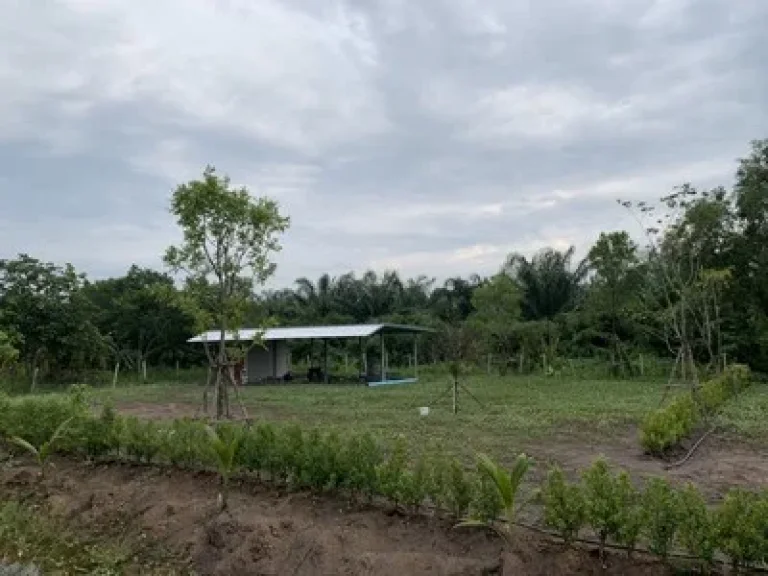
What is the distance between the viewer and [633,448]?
9.42 meters

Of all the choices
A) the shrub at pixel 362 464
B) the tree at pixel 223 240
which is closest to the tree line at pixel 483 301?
the tree at pixel 223 240

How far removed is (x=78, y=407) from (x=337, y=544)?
4365mm

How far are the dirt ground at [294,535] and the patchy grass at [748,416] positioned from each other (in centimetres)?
681

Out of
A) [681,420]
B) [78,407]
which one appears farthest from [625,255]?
[78,407]

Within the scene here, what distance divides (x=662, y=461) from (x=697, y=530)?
184 inches

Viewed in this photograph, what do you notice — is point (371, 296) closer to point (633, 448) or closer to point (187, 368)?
point (187, 368)

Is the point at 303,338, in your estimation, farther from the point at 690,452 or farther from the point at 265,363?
the point at 690,452

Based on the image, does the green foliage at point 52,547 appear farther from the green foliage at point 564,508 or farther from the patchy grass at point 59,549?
the green foliage at point 564,508

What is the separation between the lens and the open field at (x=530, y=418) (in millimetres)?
8438

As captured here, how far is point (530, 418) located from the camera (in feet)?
38.7

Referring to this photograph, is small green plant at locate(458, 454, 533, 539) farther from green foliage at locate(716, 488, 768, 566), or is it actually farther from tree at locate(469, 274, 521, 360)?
tree at locate(469, 274, 521, 360)

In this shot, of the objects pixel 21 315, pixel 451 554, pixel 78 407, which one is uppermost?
pixel 21 315

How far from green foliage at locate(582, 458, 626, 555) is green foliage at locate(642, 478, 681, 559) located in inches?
6.5

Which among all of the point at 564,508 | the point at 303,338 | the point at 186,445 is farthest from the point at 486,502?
the point at 303,338
